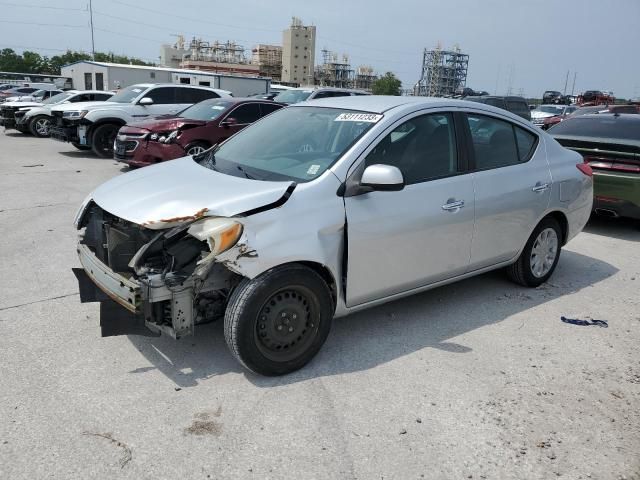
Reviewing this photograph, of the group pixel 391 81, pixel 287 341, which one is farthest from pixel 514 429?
pixel 391 81

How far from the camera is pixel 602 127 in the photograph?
26.7 feet

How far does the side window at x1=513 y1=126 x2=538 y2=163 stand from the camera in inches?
193

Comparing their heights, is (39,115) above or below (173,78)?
below

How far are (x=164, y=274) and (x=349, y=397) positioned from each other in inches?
51.7

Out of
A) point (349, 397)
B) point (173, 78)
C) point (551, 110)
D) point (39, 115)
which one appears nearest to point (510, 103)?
point (551, 110)

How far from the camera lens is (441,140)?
4230 millimetres

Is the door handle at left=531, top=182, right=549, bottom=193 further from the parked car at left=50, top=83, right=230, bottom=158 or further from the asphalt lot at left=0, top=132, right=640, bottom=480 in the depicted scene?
the parked car at left=50, top=83, right=230, bottom=158

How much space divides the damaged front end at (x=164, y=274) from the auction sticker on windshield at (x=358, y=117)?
1367mm

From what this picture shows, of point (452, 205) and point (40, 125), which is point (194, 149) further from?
point (40, 125)

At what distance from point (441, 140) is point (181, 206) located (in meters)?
2.09

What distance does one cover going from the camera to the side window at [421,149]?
387 cm

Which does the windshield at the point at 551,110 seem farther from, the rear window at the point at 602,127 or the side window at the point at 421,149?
the side window at the point at 421,149

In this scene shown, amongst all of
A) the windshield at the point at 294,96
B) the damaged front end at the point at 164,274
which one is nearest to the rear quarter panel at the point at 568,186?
the damaged front end at the point at 164,274

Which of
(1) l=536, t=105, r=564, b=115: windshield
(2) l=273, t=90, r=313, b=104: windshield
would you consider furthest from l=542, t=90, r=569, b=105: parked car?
(2) l=273, t=90, r=313, b=104: windshield
